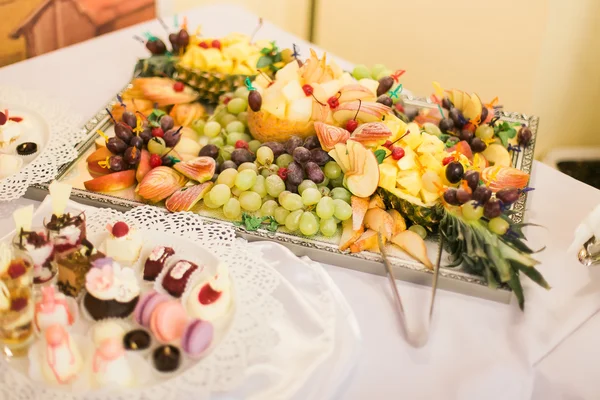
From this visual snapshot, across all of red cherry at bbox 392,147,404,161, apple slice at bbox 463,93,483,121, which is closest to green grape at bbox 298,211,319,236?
red cherry at bbox 392,147,404,161

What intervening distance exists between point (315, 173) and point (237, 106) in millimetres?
364

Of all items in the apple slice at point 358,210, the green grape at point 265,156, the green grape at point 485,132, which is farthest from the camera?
the green grape at point 485,132

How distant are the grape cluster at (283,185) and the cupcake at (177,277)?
23 cm

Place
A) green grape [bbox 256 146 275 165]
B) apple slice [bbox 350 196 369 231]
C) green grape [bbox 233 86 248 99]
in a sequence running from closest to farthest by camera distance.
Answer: apple slice [bbox 350 196 369 231] < green grape [bbox 256 146 275 165] < green grape [bbox 233 86 248 99]

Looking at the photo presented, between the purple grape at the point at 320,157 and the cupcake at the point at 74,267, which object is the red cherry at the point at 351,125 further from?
the cupcake at the point at 74,267

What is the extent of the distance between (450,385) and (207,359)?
1.24ft

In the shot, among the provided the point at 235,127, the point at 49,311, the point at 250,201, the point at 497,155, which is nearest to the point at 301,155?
the point at 250,201

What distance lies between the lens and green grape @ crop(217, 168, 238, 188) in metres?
1.19

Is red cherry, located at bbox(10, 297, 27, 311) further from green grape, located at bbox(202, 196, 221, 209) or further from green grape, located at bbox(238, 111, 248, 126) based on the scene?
green grape, located at bbox(238, 111, 248, 126)

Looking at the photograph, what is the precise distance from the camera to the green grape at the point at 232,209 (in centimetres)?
116

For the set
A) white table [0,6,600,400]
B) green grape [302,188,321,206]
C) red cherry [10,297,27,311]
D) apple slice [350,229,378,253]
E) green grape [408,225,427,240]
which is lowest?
white table [0,6,600,400]

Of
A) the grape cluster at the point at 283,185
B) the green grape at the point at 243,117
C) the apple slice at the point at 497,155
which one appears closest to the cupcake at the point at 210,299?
the grape cluster at the point at 283,185

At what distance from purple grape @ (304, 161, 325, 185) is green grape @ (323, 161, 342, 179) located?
0.02 m

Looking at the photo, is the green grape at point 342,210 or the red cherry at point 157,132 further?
the red cherry at point 157,132
